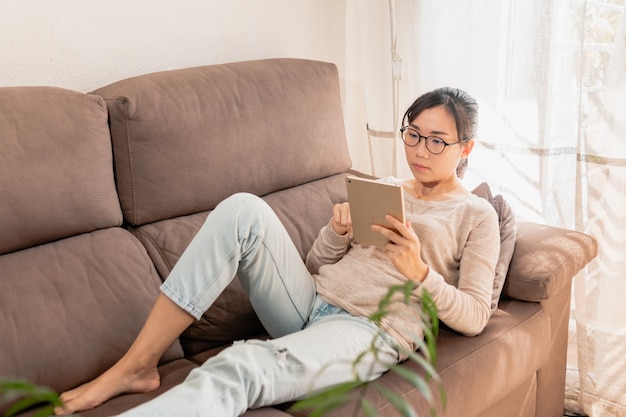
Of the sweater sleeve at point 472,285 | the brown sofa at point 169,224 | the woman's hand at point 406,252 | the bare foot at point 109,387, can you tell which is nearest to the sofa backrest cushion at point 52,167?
the brown sofa at point 169,224

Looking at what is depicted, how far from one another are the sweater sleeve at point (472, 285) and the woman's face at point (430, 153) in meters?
0.16

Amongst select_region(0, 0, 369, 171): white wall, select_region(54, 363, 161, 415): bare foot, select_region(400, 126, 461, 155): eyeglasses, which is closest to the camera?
select_region(54, 363, 161, 415): bare foot

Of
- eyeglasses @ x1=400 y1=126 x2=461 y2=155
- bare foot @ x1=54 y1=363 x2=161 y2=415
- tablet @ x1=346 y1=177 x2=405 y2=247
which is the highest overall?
eyeglasses @ x1=400 y1=126 x2=461 y2=155

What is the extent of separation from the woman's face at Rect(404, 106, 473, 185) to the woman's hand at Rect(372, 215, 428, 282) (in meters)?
0.24

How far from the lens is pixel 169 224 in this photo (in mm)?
1891

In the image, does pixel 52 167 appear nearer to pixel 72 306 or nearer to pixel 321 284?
pixel 72 306

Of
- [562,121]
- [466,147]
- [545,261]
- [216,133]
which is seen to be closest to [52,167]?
[216,133]

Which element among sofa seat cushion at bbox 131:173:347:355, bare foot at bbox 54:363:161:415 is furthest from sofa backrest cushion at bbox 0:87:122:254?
bare foot at bbox 54:363:161:415

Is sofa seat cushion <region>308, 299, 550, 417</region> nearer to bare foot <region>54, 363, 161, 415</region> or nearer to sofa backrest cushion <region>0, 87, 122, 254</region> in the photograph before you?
bare foot <region>54, 363, 161, 415</region>

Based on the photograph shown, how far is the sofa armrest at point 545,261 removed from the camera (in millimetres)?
1866

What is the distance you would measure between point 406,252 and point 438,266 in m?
0.20

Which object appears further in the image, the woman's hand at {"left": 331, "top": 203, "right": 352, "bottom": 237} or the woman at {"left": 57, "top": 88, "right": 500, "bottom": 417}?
the woman's hand at {"left": 331, "top": 203, "right": 352, "bottom": 237}

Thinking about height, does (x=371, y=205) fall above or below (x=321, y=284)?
above

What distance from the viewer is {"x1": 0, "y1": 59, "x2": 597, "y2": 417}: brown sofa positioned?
5.19 ft
